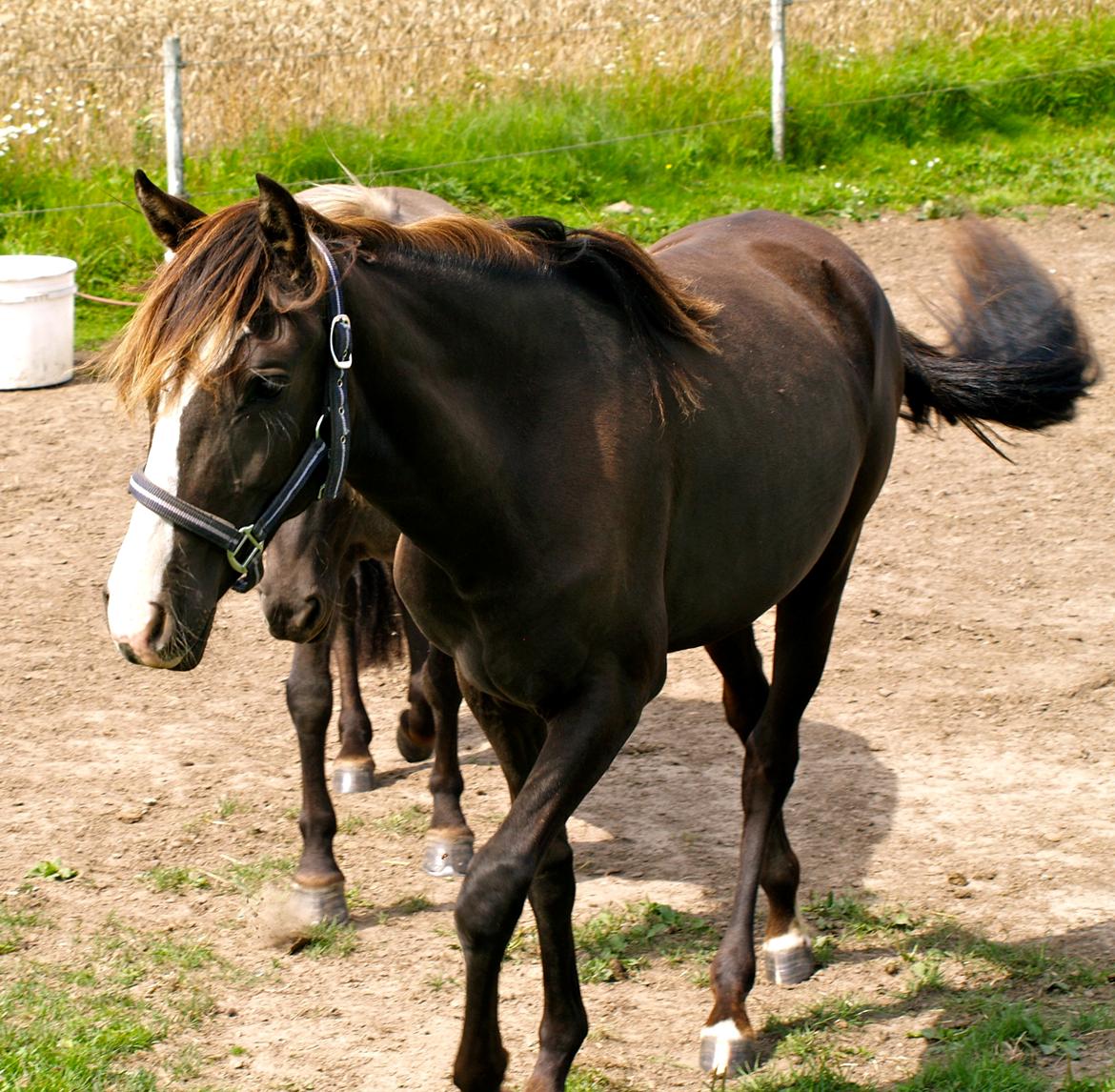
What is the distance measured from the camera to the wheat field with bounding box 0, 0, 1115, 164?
11016 millimetres

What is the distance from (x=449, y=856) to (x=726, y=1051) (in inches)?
49.7

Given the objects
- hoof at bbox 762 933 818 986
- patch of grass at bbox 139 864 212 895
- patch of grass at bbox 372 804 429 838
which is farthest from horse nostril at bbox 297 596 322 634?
hoof at bbox 762 933 818 986

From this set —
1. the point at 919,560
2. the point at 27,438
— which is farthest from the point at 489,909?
the point at 27,438

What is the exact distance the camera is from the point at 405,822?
16.1 feet

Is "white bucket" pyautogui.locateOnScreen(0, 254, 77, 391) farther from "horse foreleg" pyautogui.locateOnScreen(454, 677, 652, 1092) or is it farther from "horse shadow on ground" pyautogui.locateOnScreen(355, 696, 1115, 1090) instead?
"horse foreleg" pyautogui.locateOnScreen(454, 677, 652, 1092)

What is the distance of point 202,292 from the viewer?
2531mm

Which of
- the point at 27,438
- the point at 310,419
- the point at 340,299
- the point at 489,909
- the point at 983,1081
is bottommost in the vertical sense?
the point at 27,438

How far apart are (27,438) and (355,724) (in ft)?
11.6

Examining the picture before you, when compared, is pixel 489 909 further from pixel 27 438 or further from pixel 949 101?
pixel 949 101

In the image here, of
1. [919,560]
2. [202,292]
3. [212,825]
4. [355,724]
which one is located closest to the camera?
[202,292]

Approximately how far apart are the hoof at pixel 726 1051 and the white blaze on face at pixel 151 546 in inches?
71.9

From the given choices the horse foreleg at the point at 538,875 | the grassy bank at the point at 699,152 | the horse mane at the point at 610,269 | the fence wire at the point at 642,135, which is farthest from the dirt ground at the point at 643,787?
the grassy bank at the point at 699,152

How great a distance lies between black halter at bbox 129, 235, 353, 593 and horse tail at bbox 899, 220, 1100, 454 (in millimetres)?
2401

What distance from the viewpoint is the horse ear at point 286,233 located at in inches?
97.4
